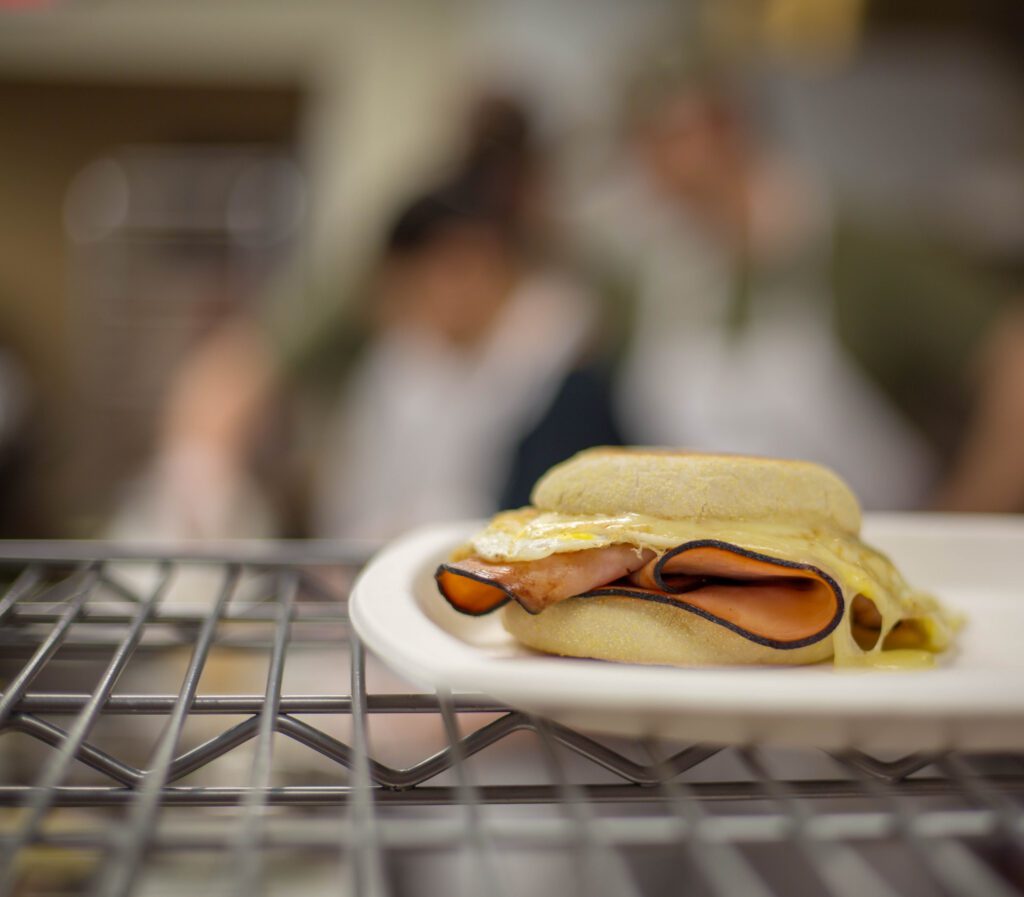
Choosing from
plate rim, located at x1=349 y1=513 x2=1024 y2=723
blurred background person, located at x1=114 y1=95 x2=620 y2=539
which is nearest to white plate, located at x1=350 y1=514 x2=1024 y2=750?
plate rim, located at x1=349 y1=513 x2=1024 y2=723

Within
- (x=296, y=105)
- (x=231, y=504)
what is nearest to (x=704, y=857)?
(x=231, y=504)

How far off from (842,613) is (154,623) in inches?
15.0

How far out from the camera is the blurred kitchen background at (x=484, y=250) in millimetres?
1896

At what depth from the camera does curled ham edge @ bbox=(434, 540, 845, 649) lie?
18.0 inches

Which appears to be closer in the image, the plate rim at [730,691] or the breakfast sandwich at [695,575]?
the plate rim at [730,691]

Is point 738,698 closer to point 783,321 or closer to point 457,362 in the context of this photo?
point 457,362

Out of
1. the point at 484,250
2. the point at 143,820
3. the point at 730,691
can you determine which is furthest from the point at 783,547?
the point at 484,250

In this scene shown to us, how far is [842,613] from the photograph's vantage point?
463 millimetres

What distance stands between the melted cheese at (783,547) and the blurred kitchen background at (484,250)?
1.12 m

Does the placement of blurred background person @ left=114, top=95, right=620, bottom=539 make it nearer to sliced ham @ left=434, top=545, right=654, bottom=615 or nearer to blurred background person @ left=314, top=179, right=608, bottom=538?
blurred background person @ left=314, top=179, right=608, bottom=538

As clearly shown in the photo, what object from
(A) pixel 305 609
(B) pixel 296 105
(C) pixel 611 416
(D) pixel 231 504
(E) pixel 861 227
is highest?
(B) pixel 296 105

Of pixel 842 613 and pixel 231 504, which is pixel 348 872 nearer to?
pixel 842 613

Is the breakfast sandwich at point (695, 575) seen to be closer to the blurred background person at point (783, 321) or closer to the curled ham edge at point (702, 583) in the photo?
the curled ham edge at point (702, 583)

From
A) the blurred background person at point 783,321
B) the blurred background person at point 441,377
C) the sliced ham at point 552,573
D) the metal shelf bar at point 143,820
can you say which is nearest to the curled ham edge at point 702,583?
the sliced ham at point 552,573
